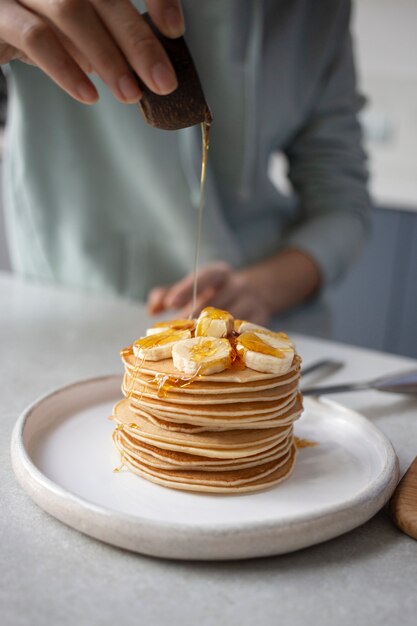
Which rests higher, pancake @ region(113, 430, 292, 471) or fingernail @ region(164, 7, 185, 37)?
fingernail @ region(164, 7, 185, 37)

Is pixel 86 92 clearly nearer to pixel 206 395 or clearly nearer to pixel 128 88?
pixel 128 88

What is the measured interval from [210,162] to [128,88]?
916mm

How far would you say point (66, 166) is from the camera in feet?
5.76

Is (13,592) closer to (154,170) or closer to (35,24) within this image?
(35,24)

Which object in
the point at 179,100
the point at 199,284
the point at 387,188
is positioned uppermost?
the point at 179,100


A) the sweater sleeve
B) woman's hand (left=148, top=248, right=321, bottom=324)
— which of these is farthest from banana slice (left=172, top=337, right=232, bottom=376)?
the sweater sleeve

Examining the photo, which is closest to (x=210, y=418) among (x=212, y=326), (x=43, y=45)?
(x=212, y=326)

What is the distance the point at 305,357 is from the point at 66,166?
2.72ft

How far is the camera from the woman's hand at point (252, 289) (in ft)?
4.83

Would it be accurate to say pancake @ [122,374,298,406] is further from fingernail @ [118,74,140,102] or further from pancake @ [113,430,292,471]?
fingernail @ [118,74,140,102]

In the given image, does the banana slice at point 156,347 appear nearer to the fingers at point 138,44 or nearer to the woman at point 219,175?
the fingers at point 138,44

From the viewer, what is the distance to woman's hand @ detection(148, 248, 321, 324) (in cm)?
147

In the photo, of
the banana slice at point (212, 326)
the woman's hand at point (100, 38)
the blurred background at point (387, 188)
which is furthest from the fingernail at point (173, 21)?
the blurred background at point (387, 188)

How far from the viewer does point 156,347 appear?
79 centimetres
